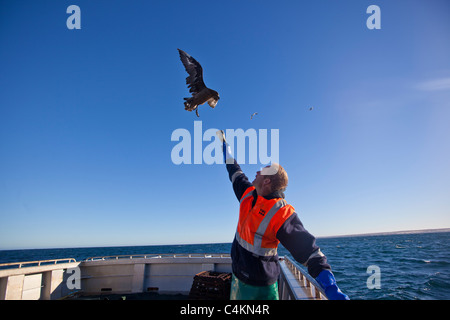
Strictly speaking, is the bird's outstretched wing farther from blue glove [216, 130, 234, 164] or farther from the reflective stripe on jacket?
the reflective stripe on jacket

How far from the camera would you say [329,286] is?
1472 mm

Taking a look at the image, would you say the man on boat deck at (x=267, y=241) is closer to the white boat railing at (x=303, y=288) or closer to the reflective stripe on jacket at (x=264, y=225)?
the reflective stripe on jacket at (x=264, y=225)

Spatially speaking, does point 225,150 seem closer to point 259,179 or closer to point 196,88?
point 259,179

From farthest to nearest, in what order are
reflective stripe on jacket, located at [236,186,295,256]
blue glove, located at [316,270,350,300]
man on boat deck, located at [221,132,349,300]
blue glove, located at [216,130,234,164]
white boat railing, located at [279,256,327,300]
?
white boat railing, located at [279,256,327,300] → blue glove, located at [216,130,234,164] → reflective stripe on jacket, located at [236,186,295,256] → man on boat deck, located at [221,132,349,300] → blue glove, located at [316,270,350,300]

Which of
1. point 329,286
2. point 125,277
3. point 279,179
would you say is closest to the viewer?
point 329,286

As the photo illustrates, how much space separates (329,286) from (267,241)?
0.50 metres

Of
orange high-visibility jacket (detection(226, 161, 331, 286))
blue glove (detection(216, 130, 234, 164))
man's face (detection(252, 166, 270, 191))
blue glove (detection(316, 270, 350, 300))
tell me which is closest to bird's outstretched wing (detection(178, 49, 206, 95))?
blue glove (detection(216, 130, 234, 164))

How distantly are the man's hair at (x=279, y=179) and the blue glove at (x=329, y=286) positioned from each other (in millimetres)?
710

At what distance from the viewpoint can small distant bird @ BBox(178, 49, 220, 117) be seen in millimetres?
3851

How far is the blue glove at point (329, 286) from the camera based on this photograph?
1.45m

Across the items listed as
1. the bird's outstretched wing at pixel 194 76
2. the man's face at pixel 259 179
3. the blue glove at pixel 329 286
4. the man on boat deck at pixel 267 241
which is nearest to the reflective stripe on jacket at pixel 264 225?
the man on boat deck at pixel 267 241

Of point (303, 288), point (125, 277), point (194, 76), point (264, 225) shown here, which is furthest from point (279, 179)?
point (125, 277)
